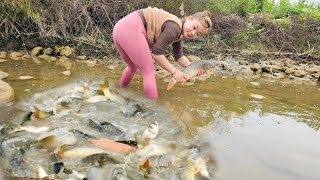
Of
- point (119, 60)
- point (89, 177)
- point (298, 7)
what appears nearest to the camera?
point (89, 177)

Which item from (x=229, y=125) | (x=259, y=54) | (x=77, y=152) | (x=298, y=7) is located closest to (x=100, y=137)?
(x=77, y=152)

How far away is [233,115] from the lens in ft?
15.0

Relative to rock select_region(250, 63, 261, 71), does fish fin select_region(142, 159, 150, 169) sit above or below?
above

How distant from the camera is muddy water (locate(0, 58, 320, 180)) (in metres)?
3.26

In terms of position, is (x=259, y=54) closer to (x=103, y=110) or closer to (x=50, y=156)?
(x=103, y=110)

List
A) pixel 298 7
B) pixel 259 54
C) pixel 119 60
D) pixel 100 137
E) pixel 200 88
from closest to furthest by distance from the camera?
pixel 100 137, pixel 200 88, pixel 119 60, pixel 259 54, pixel 298 7

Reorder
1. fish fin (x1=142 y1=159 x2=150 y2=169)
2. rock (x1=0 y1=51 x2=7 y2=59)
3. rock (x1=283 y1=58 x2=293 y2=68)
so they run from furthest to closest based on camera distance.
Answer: rock (x1=283 y1=58 x2=293 y2=68) → rock (x1=0 y1=51 x2=7 y2=59) → fish fin (x1=142 y1=159 x2=150 y2=169)

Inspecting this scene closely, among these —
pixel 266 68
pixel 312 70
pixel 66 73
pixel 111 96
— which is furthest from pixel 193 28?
pixel 312 70

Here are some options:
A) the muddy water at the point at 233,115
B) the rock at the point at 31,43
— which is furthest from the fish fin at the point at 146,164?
the rock at the point at 31,43

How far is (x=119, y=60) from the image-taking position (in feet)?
23.9

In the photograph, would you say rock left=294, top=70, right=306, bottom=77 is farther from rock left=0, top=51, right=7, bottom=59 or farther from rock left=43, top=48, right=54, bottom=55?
rock left=0, top=51, right=7, bottom=59

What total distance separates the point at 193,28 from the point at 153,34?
54cm

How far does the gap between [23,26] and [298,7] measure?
7623 millimetres

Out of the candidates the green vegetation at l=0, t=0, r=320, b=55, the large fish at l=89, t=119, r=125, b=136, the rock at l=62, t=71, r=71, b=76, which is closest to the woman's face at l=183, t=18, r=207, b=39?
the large fish at l=89, t=119, r=125, b=136
